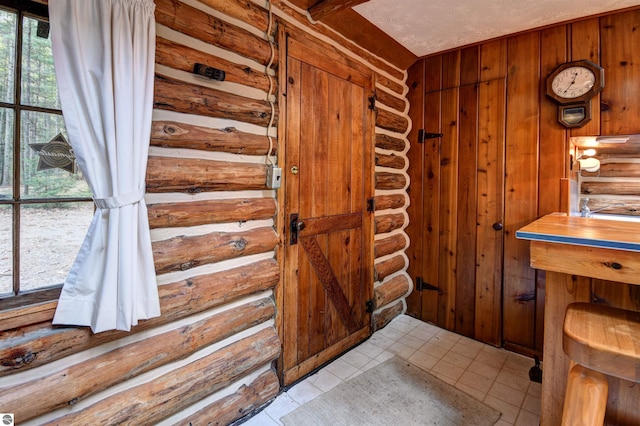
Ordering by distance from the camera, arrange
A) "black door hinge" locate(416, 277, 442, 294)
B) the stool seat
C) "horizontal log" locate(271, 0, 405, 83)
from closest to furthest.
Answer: the stool seat, "horizontal log" locate(271, 0, 405, 83), "black door hinge" locate(416, 277, 442, 294)

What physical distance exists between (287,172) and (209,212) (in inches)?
23.7

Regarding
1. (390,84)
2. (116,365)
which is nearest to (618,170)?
(390,84)

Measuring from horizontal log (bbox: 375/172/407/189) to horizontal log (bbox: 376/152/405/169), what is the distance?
84mm

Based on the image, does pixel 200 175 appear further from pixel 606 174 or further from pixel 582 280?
pixel 606 174

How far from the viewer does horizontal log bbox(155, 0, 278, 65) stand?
4.87ft

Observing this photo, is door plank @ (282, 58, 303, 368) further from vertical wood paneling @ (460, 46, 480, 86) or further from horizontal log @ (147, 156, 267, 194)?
vertical wood paneling @ (460, 46, 480, 86)

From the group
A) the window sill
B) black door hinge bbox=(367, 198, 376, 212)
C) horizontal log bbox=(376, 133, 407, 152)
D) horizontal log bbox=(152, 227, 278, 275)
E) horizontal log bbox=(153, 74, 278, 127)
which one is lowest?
the window sill

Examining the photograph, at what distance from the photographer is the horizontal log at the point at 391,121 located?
287 cm

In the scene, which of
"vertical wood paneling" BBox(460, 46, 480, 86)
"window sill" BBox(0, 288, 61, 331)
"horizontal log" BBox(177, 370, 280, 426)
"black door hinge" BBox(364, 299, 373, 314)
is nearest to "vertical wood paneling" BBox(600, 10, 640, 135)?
"vertical wood paneling" BBox(460, 46, 480, 86)

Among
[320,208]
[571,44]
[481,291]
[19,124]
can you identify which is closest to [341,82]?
[320,208]

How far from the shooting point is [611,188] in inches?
91.4

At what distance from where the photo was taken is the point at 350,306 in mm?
2635

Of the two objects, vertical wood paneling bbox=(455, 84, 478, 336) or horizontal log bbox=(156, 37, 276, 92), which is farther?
vertical wood paneling bbox=(455, 84, 478, 336)

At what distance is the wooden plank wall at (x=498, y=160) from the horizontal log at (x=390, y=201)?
16 cm
